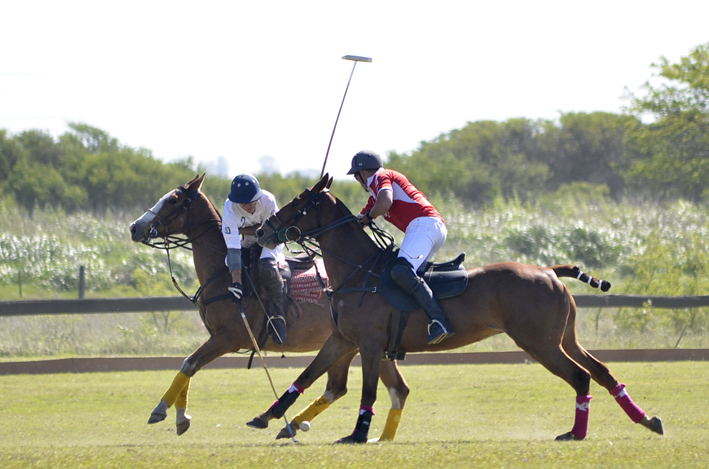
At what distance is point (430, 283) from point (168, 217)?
350cm

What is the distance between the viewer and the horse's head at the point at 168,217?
9430 mm

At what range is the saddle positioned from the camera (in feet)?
24.9

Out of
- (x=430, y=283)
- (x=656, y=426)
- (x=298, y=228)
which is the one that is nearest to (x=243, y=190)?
(x=298, y=228)

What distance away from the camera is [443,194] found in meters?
37.0

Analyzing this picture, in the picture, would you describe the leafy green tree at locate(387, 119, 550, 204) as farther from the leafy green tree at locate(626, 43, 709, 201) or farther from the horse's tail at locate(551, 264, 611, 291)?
the horse's tail at locate(551, 264, 611, 291)

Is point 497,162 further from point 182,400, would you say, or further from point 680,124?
point 182,400

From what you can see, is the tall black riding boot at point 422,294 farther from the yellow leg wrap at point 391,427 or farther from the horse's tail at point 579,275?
the horse's tail at point 579,275

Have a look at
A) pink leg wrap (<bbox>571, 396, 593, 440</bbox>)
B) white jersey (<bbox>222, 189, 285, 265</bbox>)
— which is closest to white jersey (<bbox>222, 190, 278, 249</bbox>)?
white jersey (<bbox>222, 189, 285, 265</bbox>)

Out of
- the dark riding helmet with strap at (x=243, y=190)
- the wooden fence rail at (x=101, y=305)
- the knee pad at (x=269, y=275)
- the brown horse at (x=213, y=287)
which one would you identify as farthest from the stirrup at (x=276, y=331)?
the wooden fence rail at (x=101, y=305)

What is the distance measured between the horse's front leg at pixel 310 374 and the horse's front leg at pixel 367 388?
1.31 ft

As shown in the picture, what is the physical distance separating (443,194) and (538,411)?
88.6 ft

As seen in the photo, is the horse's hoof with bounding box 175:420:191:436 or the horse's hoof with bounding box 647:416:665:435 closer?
the horse's hoof with bounding box 647:416:665:435

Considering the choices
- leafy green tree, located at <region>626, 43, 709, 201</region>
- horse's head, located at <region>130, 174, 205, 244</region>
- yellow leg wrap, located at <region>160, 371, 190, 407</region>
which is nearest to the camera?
yellow leg wrap, located at <region>160, 371, 190, 407</region>

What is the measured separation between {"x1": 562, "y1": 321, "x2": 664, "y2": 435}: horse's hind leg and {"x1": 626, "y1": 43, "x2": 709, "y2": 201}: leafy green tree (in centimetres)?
2233
